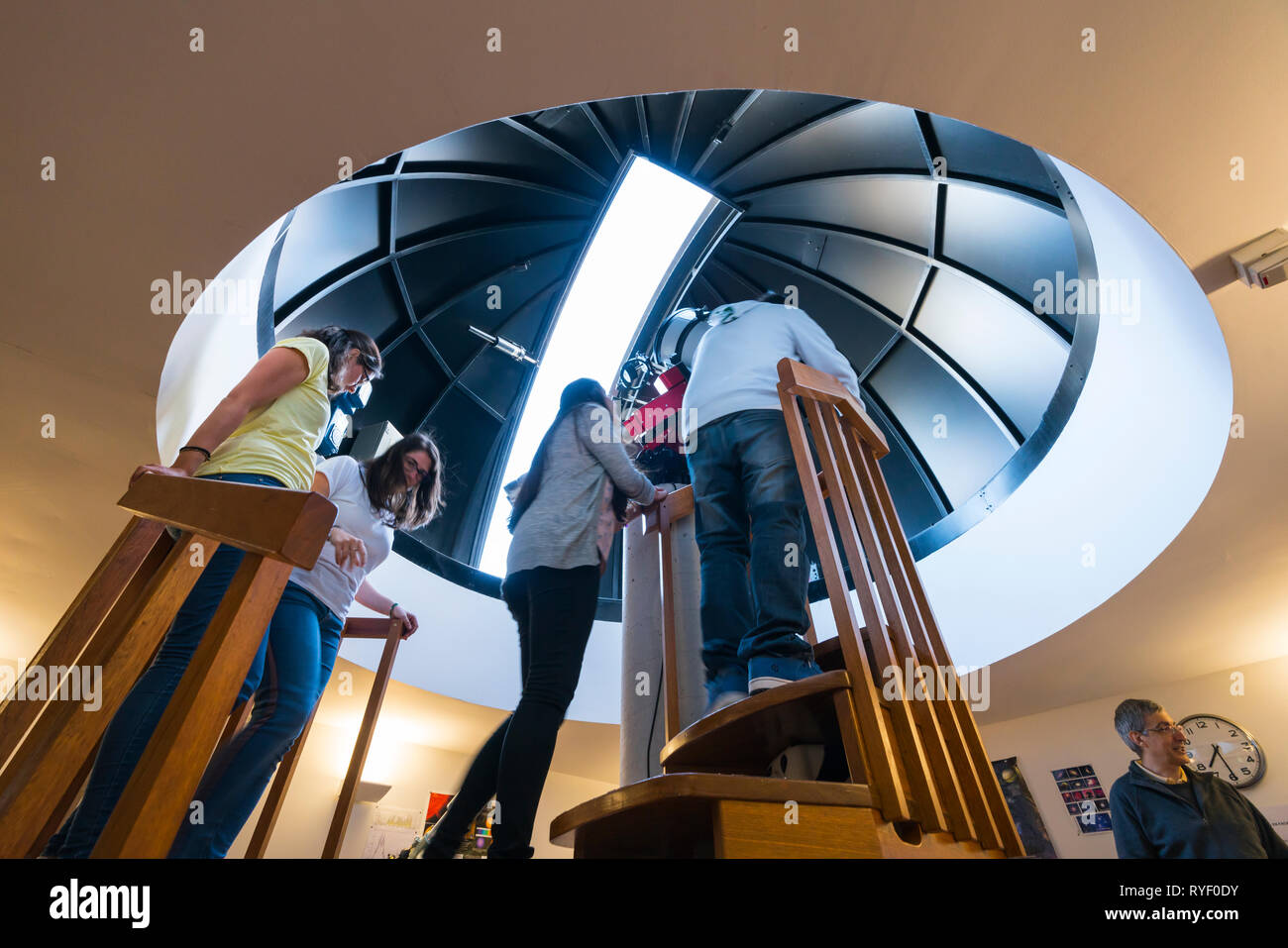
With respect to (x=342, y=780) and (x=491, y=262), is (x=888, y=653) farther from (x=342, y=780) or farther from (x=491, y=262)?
(x=342, y=780)

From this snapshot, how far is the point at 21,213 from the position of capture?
2195 millimetres

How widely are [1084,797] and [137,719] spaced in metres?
5.85

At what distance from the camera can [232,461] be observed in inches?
63.1

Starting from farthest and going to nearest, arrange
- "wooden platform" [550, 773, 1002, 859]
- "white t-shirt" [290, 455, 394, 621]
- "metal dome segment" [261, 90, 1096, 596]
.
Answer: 1. "metal dome segment" [261, 90, 1096, 596]
2. "white t-shirt" [290, 455, 394, 621]
3. "wooden platform" [550, 773, 1002, 859]

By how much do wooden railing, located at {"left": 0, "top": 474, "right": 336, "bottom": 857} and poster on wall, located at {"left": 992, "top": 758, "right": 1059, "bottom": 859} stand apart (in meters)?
5.44

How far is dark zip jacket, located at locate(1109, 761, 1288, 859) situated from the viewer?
8.75ft

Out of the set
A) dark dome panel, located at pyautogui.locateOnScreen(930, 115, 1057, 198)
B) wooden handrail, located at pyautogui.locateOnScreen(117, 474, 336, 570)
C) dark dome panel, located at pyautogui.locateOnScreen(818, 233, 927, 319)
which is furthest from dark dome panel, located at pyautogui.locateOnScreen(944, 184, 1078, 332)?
wooden handrail, located at pyautogui.locateOnScreen(117, 474, 336, 570)

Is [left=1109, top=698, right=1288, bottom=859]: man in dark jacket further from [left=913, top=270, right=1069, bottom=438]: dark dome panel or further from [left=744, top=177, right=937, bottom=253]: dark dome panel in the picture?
[left=744, top=177, right=937, bottom=253]: dark dome panel

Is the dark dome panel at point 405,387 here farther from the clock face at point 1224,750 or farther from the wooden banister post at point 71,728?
the clock face at point 1224,750

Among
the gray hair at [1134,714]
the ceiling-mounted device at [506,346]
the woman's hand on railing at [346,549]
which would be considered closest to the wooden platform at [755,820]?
the woman's hand on railing at [346,549]

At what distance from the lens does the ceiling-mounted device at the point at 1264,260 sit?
2.22 metres

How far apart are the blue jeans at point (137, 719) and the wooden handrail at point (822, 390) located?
110 cm
